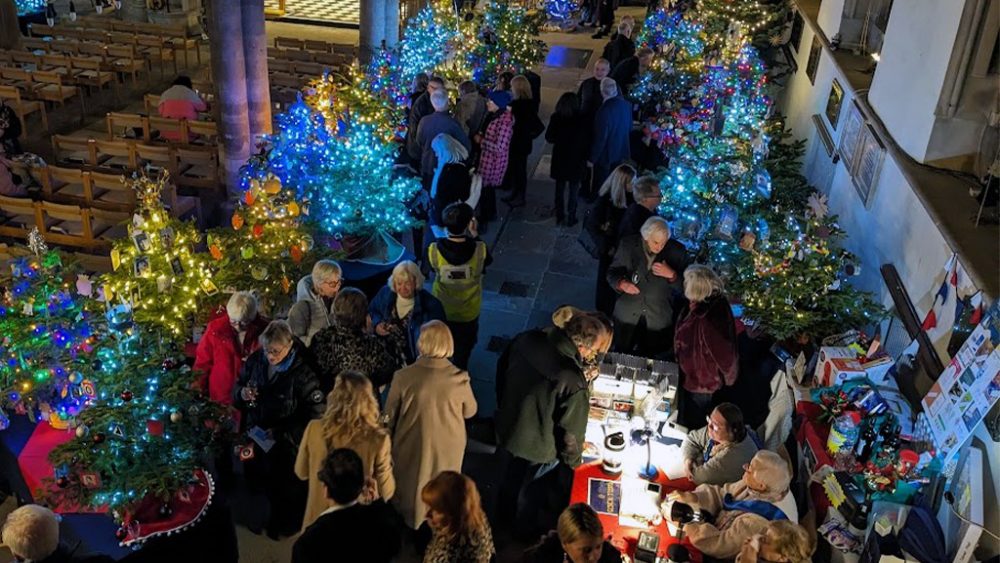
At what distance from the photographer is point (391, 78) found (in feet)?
33.1

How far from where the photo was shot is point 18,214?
8.26 m

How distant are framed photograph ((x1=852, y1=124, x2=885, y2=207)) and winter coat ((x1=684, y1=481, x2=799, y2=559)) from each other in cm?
349

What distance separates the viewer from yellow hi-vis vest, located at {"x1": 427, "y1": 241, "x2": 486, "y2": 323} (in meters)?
6.06

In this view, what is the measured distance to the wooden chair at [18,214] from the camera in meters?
7.68

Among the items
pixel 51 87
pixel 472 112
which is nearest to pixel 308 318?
pixel 472 112

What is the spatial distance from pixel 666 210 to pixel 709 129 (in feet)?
5.87

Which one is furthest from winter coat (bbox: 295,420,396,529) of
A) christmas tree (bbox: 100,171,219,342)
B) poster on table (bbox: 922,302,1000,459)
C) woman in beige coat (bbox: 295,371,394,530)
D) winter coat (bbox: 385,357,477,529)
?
poster on table (bbox: 922,302,1000,459)

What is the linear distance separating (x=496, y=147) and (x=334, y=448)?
5.08 metres

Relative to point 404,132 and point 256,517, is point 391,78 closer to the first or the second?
point 404,132

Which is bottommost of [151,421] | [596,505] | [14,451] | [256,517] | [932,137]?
[256,517]

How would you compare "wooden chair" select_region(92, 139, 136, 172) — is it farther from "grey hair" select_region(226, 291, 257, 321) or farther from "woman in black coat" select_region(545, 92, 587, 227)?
"grey hair" select_region(226, 291, 257, 321)

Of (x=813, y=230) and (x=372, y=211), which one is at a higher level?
(x=813, y=230)

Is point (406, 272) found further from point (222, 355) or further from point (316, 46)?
point (316, 46)

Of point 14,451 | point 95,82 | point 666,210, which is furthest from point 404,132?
point 95,82
